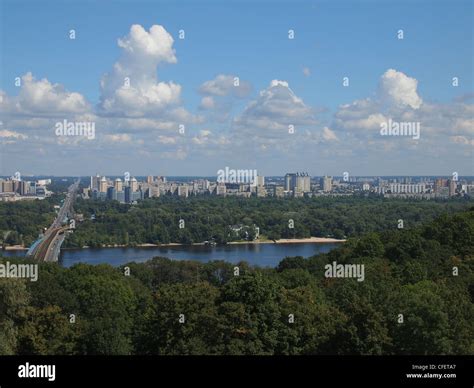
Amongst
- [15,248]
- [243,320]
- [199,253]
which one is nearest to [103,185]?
[15,248]

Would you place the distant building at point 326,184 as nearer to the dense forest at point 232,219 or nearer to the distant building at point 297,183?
the distant building at point 297,183

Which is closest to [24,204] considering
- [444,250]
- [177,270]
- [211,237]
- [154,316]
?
[211,237]

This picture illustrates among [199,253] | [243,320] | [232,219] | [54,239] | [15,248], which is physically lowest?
[199,253]

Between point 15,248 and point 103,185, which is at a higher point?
point 103,185

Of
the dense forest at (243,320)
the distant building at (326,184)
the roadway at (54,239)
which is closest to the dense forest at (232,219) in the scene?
the roadway at (54,239)

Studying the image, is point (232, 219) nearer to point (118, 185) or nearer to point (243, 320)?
point (118, 185)

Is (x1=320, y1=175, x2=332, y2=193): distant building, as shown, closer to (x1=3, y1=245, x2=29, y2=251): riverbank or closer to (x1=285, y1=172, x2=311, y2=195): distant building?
(x1=285, y1=172, x2=311, y2=195): distant building
